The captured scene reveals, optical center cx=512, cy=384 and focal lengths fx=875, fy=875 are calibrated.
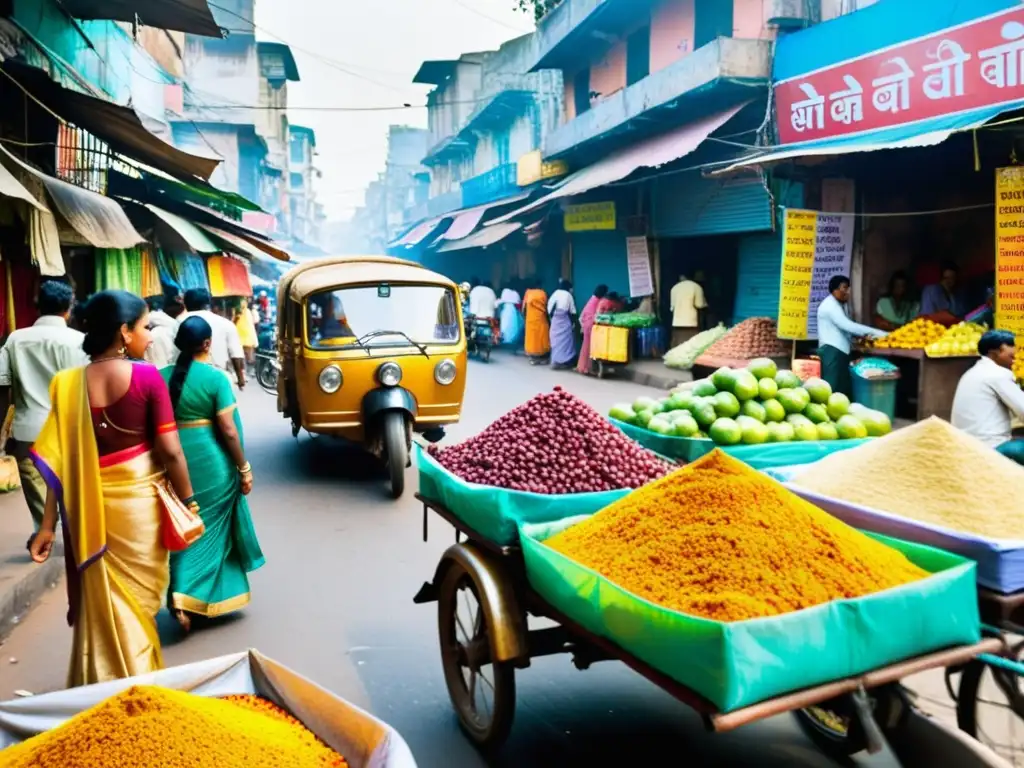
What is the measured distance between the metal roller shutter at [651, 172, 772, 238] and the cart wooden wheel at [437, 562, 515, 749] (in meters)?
10.5

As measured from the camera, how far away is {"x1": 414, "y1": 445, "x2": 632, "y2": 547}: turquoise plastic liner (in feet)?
10.2

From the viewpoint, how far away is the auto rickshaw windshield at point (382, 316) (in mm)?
7812

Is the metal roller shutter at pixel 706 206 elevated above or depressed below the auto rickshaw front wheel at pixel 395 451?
above

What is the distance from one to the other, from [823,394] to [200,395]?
3.33m

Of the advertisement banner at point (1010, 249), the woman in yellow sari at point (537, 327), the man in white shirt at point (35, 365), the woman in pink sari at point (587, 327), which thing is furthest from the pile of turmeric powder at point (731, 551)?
the woman in yellow sari at point (537, 327)

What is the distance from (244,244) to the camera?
14531mm

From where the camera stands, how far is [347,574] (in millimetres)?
5355

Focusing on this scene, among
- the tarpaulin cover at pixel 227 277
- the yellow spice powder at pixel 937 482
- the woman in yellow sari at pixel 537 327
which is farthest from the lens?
the woman in yellow sari at pixel 537 327

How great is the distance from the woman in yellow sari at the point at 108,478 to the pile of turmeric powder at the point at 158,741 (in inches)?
50.2

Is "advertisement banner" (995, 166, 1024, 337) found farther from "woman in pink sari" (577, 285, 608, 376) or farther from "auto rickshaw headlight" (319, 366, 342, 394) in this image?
"woman in pink sari" (577, 285, 608, 376)

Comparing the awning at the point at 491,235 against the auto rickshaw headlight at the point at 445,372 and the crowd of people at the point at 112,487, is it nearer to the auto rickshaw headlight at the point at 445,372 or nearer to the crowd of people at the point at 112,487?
the auto rickshaw headlight at the point at 445,372

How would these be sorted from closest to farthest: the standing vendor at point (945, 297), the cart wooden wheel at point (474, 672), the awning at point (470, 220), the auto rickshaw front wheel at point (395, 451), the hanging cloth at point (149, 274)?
the cart wooden wheel at point (474, 672) → the auto rickshaw front wheel at point (395, 451) → the standing vendor at point (945, 297) → the hanging cloth at point (149, 274) → the awning at point (470, 220)

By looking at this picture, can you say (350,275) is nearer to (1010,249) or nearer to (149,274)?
(149,274)

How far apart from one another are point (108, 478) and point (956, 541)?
115 inches
